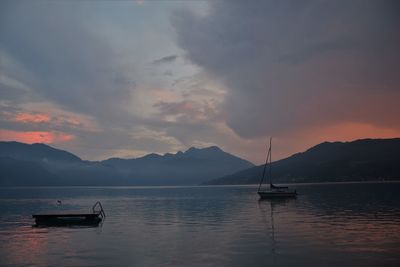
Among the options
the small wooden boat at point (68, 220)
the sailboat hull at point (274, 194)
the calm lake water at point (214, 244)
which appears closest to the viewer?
the calm lake water at point (214, 244)

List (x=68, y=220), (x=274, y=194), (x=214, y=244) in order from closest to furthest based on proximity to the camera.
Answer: (x=214, y=244), (x=68, y=220), (x=274, y=194)

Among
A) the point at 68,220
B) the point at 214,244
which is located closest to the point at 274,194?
the point at 68,220

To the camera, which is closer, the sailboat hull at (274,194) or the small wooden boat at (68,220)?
the small wooden boat at (68,220)

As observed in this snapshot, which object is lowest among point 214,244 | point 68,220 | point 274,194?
point 214,244

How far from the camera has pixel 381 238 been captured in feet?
162

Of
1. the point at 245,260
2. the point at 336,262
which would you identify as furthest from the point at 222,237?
the point at 336,262

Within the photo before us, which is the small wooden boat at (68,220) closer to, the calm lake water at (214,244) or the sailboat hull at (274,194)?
the calm lake water at (214,244)

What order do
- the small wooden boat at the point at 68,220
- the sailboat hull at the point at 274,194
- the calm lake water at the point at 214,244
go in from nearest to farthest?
the calm lake water at the point at 214,244, the small wooden boat at the point at 68,220, the sailboat hull at the point at 274,194

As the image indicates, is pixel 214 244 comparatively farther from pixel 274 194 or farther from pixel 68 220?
pixel 274 194

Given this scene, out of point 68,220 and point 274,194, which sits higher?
point 274,194

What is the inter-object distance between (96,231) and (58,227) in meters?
13.3

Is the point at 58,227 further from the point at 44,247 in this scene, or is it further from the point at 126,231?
the point at 44,247

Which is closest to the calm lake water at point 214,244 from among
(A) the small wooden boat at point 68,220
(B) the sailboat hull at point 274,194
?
(A) the small wooden boat at point 68,220

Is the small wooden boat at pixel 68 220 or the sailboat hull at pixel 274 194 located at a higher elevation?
the sailboat hull at pixel 274 194
